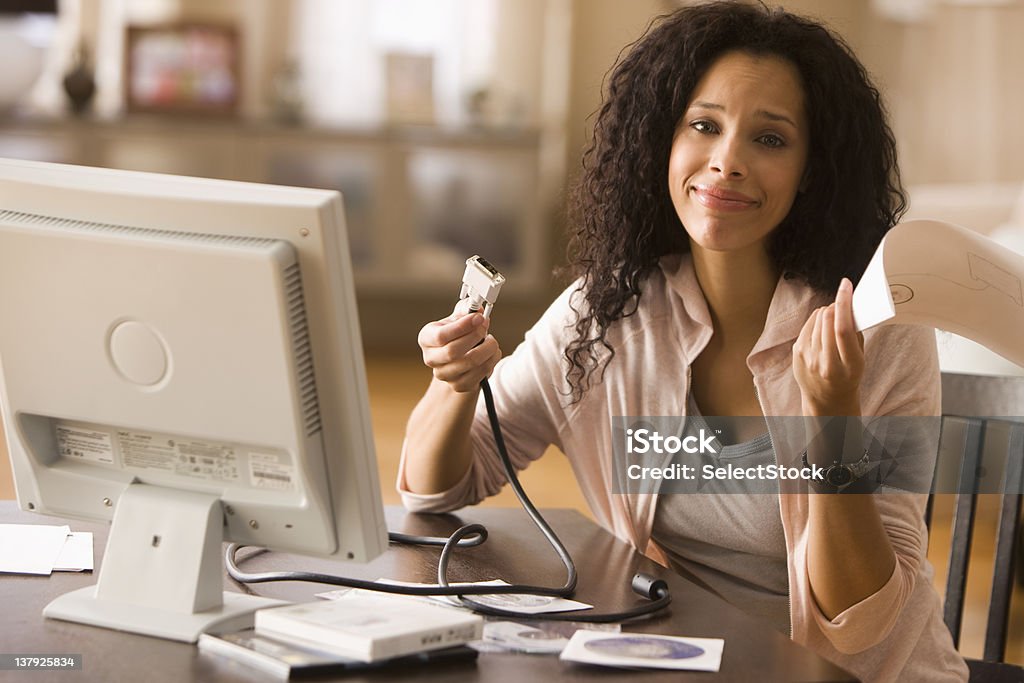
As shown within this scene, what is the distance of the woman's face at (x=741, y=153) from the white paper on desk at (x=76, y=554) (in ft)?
2.47

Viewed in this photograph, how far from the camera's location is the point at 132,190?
1005 millimetres

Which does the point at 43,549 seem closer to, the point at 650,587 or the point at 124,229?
the point at 124,229

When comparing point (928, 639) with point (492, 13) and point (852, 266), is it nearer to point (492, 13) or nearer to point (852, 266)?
point (852, 266)

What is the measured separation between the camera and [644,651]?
103 centimetres

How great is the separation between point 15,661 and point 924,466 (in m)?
0.95

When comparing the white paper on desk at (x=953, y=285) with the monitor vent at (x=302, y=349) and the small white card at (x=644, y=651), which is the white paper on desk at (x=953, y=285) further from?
the monitor vent at (x=302, y=349)

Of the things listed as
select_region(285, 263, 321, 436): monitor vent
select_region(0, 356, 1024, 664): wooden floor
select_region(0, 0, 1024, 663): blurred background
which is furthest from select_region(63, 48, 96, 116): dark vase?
select_region(285, 263, 321, 436): monitor vent

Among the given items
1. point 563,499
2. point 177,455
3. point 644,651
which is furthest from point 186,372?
point 563,499

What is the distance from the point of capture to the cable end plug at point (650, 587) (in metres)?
1.19

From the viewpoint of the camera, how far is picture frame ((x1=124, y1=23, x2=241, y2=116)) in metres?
5.28

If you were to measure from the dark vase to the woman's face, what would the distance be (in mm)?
4110

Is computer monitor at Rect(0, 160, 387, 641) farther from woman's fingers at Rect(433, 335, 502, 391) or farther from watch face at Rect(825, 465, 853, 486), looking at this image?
watch face at Rect(825, 465, 853, 486)

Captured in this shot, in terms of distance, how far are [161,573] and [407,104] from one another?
15.1 ft

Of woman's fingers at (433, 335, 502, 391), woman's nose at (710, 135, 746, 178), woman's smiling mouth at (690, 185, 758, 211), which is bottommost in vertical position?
woman's fingers at (433, 335, 502, 391)
